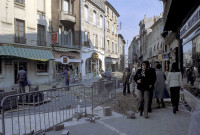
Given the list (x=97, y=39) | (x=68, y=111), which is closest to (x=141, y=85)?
(x=68, y=111)

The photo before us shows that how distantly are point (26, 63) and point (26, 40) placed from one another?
7.04 ft

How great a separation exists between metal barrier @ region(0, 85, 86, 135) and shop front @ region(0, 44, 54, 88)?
402 inches

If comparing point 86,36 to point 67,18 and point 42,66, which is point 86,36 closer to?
point 67,18

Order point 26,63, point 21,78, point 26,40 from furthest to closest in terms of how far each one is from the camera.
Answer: point 26,63
point 26,40
point 21,78

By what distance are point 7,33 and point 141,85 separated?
1311 cm

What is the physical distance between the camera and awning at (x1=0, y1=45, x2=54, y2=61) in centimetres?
1358

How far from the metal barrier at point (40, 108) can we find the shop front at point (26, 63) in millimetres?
10204

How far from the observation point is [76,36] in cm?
2270

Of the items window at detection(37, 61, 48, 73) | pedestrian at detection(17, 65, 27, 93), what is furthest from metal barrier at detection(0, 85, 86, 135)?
window at detection(37, 61, 48, 73)

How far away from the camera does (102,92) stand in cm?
688

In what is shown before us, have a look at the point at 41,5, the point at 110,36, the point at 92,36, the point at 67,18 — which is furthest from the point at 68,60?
the point at 110,36

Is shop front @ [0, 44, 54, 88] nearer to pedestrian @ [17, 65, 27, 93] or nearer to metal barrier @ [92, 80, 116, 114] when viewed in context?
pedestrian @ [17, 65, 27, 93]

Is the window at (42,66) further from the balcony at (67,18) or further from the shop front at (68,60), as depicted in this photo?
the balcony at (67,18)

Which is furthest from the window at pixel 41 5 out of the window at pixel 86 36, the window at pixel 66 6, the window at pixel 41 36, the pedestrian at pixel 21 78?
the pedestrian at pixel 21 78
